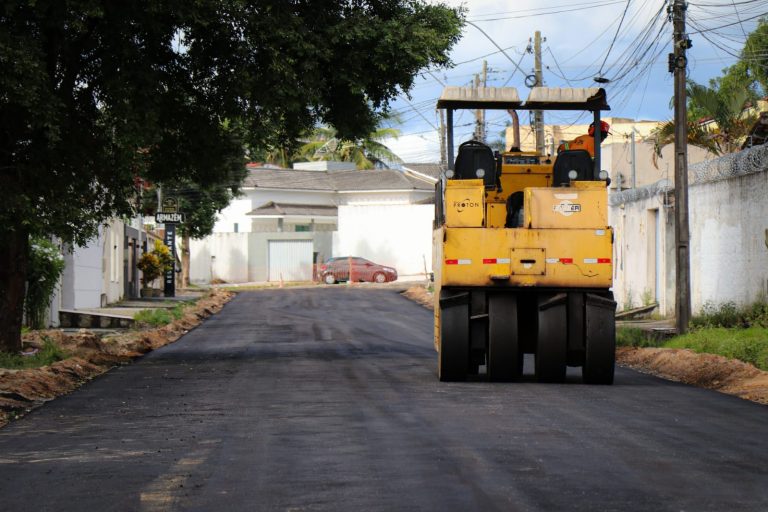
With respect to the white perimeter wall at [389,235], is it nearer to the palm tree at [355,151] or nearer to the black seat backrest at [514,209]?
the palm tree at [355,151]

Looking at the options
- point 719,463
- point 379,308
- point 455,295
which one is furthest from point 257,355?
point 379,308

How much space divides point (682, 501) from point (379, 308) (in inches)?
1315

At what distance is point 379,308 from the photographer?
40.6 metres

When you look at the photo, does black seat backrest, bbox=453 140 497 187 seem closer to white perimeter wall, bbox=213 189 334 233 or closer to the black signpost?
the black signpost

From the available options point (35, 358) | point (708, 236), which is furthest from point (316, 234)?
point (35, 358)

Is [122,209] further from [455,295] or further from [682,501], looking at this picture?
[682,501]

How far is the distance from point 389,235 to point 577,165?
186 feet

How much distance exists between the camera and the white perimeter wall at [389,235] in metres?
71.2

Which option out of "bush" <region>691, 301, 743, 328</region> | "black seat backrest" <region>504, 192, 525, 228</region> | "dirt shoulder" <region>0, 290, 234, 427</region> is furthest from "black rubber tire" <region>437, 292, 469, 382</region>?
"bush" <region>691, 301, 743, 328</region>

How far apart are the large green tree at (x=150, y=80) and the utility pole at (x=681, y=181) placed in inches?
214

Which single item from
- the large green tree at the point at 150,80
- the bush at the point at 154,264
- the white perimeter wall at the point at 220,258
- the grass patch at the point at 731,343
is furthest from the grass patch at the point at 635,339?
the white perimeter wall at the point at 220,258

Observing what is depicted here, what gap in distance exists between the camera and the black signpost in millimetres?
44406

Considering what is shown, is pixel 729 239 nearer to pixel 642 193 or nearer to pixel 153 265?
pixel 642 193

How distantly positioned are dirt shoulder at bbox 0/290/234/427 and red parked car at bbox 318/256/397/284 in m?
29.6
